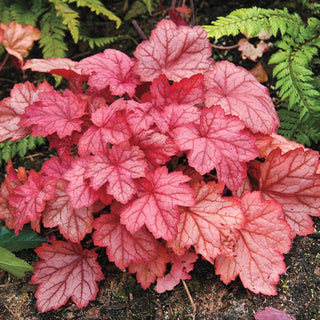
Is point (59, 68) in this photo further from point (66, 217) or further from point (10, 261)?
point (10, 261)

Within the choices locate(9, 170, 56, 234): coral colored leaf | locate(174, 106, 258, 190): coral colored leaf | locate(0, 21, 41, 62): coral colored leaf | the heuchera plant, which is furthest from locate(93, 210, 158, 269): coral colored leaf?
locate(0, 21, 41, 62): coral colored leaf

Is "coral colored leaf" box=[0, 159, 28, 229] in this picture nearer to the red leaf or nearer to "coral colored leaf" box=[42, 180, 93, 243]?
"coral colored leaf" box=[42, 180, 93, 243]

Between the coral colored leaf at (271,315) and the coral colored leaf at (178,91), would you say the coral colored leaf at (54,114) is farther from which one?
the coral colored leaf at (271,315)

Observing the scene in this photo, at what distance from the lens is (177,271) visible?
5.15 feet

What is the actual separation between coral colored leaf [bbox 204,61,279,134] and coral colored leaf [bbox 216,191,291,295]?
333mm

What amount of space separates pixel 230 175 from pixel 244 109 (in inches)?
13.1

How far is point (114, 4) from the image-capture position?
8.96ft

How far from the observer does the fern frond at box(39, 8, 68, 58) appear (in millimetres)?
2354

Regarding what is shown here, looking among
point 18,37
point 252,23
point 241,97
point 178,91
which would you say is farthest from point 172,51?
point 18,37

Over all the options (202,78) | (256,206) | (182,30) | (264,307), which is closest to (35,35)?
(182,30)

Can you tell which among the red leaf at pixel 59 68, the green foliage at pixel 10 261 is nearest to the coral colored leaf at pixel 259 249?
the green foliage at pixel 10 261

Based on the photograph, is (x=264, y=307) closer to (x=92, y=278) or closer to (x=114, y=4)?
(x=92, y=278)

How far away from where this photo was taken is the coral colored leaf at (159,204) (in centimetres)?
135

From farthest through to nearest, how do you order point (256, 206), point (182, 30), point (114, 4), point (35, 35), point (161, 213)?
point (114, 4), point (35, 35), point (182, 30), point (256, 206), point (161, 213)
